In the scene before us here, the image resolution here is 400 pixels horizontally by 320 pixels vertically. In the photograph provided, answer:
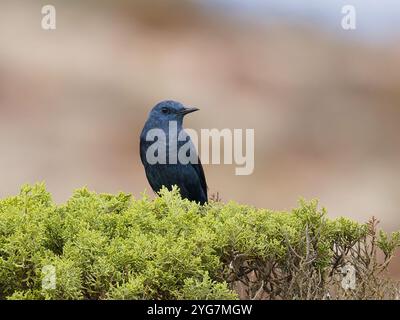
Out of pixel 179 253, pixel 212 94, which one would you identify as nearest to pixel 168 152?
pixel 179 253

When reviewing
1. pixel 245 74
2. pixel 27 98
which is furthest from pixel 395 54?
pixel 27 98

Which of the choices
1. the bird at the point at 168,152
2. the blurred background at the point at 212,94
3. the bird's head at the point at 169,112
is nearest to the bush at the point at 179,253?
the bird at the point at 168,152

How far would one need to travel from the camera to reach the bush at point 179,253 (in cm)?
A: 481

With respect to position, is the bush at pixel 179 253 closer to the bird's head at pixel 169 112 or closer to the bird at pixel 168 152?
the bird at pixel 168 152

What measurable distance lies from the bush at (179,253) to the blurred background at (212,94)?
8346 mm

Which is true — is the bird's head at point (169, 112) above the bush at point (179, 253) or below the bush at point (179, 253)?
above

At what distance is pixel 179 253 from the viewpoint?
482cm

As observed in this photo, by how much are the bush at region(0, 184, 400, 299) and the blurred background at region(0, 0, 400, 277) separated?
8.35 m

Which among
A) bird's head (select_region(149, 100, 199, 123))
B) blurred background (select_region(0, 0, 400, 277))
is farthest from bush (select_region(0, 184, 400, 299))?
blurred background (select_region(0, 0, 400, 277))

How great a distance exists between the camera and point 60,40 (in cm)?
1966

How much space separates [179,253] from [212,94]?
1316 cm

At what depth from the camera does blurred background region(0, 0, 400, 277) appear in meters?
15.4

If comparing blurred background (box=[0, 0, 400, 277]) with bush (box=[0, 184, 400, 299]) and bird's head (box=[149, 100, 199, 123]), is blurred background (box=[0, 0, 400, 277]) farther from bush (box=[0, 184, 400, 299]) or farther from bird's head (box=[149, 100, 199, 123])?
bush (box=[0, 184, 400, 299])
